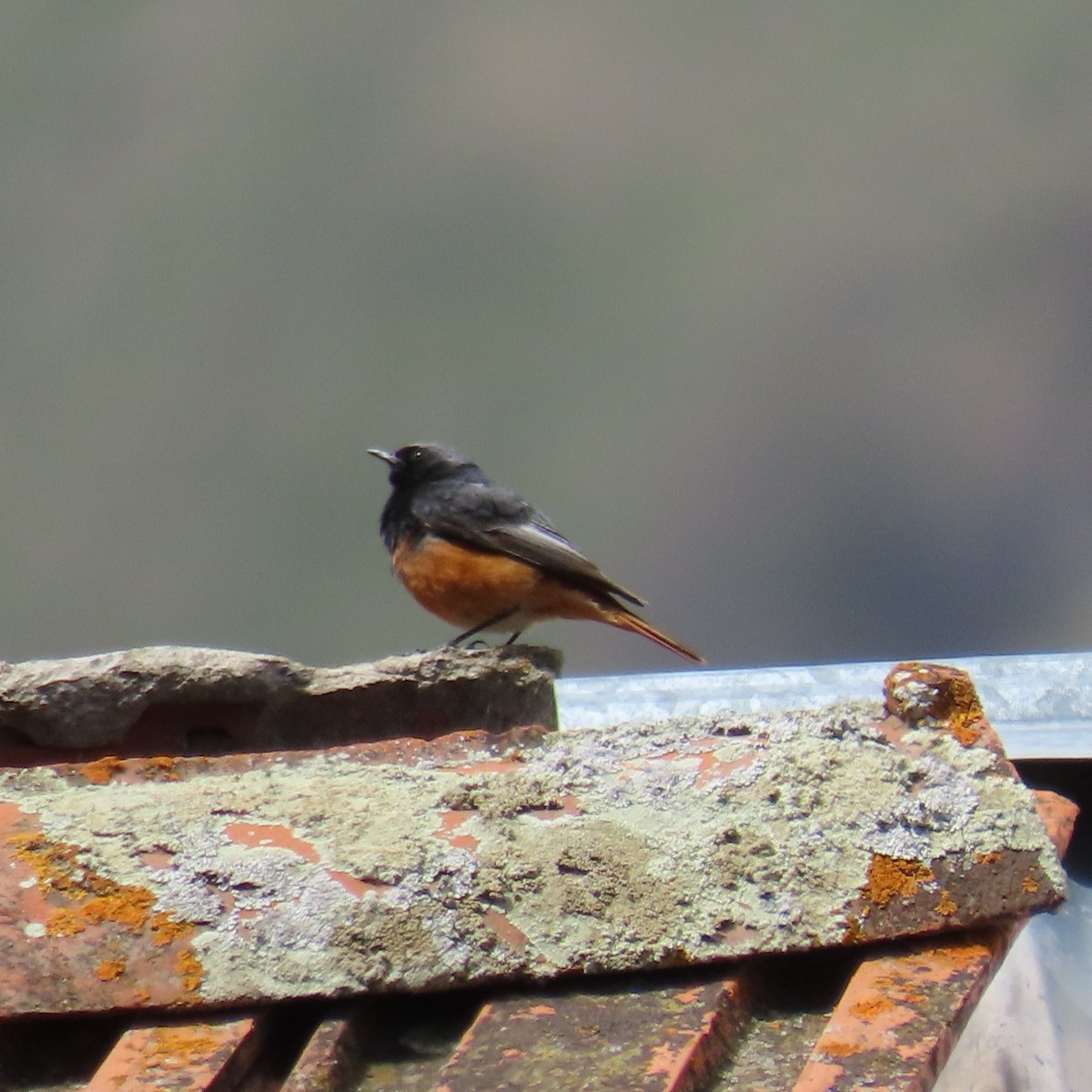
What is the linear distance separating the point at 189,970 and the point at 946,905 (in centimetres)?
103

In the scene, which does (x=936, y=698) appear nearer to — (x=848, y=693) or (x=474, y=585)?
(x=848, y=693)

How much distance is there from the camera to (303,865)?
2275 mm

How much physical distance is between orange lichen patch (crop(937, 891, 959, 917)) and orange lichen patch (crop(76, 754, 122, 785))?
1.26m

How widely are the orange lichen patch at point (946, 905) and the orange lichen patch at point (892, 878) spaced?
29mm

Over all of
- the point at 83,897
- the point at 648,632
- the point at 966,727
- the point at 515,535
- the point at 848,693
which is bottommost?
the point at 83,897

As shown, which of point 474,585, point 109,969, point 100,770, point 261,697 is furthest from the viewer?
point 474,585

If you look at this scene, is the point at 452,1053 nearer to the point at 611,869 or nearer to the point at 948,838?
the point at 611,869

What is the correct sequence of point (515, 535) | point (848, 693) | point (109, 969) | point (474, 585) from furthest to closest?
point (515, 535), point (474, 585), point (848, 693), point (109, 969)

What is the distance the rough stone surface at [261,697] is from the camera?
271 centimetres

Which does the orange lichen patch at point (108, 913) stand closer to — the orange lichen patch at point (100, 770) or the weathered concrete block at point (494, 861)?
the weathered concrete block at point (494, 861)

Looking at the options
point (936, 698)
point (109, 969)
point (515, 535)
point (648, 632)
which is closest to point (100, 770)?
point (109, 969)

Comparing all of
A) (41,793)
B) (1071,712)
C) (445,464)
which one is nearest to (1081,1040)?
(1071,712)

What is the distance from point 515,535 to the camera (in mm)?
7191

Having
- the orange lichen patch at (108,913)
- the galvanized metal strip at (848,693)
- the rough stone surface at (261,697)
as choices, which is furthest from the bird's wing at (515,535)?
the orange lichen patch at (108,913)
